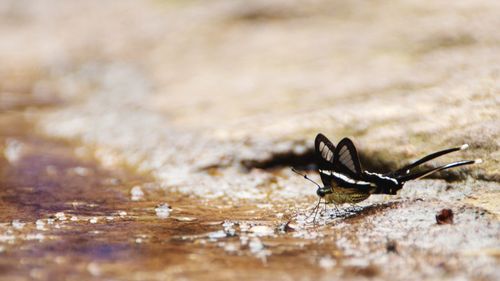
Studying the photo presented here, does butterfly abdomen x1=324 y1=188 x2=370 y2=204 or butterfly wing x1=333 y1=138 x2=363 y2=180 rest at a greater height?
butterfly wing x1=333 y1=138 x2=363 y2=180

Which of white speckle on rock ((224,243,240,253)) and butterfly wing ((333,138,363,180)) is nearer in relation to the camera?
white speckle on rock ((224,243,240,253))

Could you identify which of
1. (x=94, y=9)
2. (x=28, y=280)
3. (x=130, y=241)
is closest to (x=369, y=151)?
(x=130, y=241)

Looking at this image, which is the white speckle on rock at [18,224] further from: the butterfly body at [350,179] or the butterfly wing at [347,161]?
the butterfly wing at [347,161]

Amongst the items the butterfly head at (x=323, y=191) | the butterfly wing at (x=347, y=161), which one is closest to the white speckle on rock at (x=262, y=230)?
the butterfly head at (x=323, y=191)

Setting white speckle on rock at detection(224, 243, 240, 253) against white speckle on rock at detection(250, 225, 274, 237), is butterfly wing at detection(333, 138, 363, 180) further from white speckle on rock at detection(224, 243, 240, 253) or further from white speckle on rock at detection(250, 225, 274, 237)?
white speckle on rock at detection(224, 243, 240, 253)

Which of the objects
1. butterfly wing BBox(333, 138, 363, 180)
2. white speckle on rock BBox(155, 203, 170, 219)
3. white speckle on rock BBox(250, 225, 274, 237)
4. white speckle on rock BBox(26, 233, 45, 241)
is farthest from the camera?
white speckle on rock BBox(155, 203, 170, 219)

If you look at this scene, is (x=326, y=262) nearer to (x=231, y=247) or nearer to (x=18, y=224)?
(x=231, y=247)

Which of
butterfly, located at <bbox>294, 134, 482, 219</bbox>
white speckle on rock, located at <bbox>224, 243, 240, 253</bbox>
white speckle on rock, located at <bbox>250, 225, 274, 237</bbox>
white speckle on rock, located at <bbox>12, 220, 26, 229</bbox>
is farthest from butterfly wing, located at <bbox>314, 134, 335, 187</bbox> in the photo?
white speckle on rock, located at <bbox>12, 220, 26, 229</bbox>
